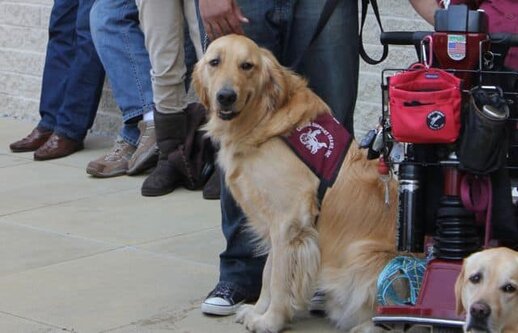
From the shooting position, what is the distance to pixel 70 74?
855 cm

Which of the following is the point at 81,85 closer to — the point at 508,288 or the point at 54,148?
the point at 54,148

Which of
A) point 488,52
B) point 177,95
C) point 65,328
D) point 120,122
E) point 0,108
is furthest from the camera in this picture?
point 0,108

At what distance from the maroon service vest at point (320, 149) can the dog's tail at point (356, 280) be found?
0.29 metres

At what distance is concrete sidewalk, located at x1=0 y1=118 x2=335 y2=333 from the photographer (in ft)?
17.0

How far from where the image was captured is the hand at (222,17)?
15.8 feet

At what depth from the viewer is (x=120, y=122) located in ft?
30.0


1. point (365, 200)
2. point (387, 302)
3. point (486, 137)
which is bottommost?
point (387, 302)

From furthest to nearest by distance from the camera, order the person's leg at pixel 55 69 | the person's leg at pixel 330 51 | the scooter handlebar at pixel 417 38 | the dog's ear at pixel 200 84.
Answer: the person's leg at pixel 55 69 < the person's leg at pixel 330 51 < the dog's ear at pixel 200 84 < the scooter handlebar at pixel 417 38

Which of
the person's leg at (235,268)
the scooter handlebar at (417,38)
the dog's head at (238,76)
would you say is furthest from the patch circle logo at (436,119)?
the person's leg at (235,268)

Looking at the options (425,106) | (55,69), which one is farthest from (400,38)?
(55,69)

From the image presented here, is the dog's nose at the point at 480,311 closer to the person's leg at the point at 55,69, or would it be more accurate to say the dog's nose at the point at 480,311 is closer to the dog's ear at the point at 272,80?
the dog's ear at the point at 272,80

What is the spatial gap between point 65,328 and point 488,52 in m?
2.20

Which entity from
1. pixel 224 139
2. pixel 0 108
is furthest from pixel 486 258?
pixel 0 108

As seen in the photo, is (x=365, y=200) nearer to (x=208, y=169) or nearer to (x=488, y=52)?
(x=488, y=52)
